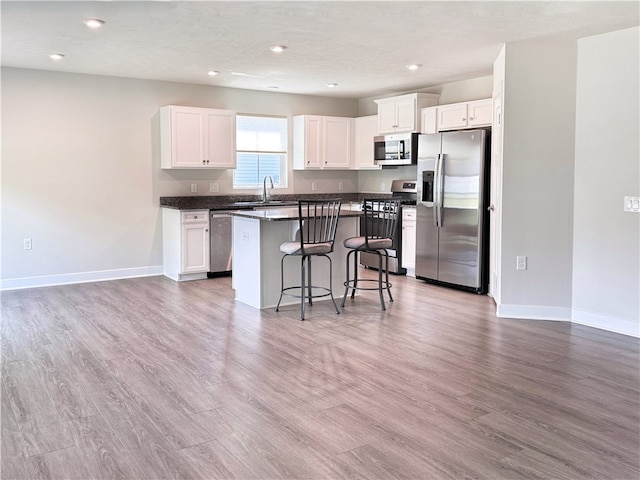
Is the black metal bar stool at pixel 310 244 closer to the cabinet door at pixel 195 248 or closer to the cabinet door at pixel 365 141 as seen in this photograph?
the cabinet door at pixel 195 248

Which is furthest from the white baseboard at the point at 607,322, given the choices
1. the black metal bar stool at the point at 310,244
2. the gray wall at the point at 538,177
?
the black metal bar stool at the point at 310,244

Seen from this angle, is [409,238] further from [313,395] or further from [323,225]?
[313,395]

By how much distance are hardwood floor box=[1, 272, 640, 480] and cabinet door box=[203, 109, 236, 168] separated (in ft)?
8.33

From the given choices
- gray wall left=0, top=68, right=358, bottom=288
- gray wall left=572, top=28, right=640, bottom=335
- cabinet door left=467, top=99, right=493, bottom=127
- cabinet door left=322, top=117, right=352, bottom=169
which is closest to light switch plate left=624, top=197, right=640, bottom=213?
gray wall left=572, top=28, right=640, bottom=335

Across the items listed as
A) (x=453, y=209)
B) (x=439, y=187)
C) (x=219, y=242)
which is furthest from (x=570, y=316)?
(x=219, y=242)

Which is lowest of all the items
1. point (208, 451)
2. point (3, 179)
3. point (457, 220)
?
point (208, 451)

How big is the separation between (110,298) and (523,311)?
159 inches

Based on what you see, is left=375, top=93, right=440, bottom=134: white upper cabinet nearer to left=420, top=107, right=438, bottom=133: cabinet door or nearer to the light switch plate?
left=420, top=107, right=438, bottom=133: cabinet door

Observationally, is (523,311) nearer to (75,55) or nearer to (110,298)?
(110,298)

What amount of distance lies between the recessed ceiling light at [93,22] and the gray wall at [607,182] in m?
3.84

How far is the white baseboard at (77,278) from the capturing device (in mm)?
6214

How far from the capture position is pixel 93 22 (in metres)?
4.18

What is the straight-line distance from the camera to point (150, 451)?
2.55 metres

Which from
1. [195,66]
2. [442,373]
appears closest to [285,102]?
[195,66]
